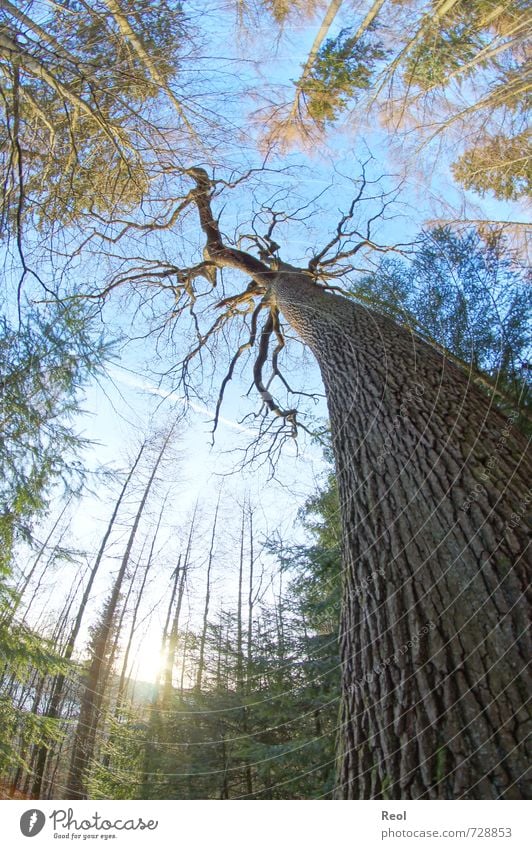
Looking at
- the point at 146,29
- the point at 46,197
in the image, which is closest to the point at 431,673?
the point at 146,29

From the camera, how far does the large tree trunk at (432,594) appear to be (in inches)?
31.4

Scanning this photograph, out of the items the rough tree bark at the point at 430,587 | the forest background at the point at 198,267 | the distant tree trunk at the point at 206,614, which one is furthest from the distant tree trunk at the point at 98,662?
the rough tree bark at the point at 430,587

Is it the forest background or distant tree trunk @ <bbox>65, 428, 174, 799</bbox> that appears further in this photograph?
distant tree trunk @ <bbox>65, 428, 174, 799</bbox>

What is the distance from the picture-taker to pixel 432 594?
1001 millimetres

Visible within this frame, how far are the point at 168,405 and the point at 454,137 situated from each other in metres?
3.37

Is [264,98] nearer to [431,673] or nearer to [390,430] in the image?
[390,430]

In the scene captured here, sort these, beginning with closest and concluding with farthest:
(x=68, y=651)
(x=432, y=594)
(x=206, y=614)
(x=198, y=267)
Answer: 1. (x=432, y=594)
2. (x=68, y=651)
3. (x=206, y=614)
4. (x=198, y=267)

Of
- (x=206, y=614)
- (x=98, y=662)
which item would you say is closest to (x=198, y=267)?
(x=206, y=614)

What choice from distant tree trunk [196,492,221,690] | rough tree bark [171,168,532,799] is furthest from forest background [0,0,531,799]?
rough tree bark [171,168,532,799]

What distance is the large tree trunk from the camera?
2.62ft

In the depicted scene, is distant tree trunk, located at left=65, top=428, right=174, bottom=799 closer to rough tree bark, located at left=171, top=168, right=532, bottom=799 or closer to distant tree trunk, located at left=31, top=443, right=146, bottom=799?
distant tree trunk, located at left=31, top=443, right=146, bottom=799

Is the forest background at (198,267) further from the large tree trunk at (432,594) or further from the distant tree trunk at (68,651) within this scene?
the large tree trunk at (432,594)

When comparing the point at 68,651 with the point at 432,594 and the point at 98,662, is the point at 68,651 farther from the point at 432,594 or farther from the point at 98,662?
the point at 432,594

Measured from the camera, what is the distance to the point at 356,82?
2.80 metres
